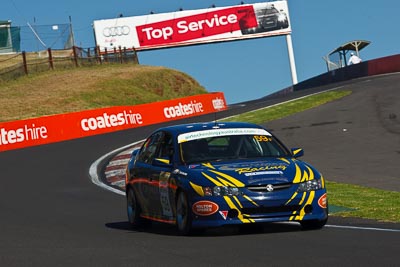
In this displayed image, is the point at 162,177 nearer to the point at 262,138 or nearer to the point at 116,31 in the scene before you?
the point at 262,138

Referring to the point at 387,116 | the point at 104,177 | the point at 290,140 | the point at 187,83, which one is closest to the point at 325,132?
the point at 290,140

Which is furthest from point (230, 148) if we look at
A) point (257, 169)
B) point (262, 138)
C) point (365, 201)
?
point (365, 201)

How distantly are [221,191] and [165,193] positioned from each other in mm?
1212

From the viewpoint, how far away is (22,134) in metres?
37.2

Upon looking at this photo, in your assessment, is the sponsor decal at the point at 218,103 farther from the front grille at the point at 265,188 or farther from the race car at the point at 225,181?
the front grille at the point at 265,188

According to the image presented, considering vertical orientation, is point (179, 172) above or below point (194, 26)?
below

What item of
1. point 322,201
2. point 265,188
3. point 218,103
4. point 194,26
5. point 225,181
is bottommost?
point 322,201

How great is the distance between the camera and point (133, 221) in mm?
13945

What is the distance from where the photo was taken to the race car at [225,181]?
11.6m

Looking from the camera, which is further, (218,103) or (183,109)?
(218,103)

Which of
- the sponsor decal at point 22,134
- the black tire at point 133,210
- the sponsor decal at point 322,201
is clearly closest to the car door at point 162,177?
the black tire at point 133,210

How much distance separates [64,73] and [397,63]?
817 inches

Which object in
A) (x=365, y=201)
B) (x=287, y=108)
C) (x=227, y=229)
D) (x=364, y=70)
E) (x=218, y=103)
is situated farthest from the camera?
(x=364, y=70)

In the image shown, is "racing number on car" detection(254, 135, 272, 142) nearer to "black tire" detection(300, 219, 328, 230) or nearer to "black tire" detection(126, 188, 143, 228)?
"black tire" detection(300, 219, 328, 230)
